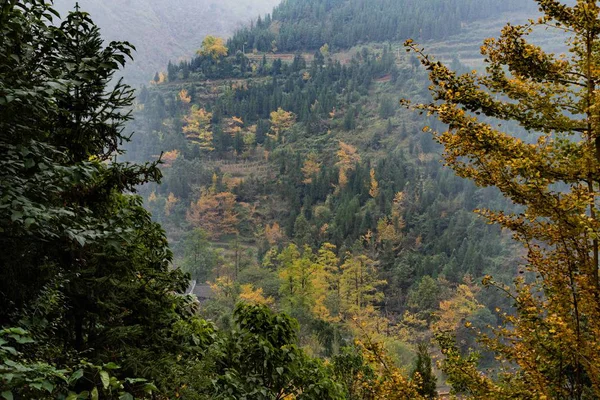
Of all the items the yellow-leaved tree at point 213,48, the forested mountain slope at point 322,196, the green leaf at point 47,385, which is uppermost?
the yellow-leaved tree at point 213,48

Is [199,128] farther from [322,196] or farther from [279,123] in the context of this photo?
[322,196]

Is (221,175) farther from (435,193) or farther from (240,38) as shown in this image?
(240,38)

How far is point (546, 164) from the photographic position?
3.55 m

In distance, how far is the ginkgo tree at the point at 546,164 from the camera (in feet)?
11.1

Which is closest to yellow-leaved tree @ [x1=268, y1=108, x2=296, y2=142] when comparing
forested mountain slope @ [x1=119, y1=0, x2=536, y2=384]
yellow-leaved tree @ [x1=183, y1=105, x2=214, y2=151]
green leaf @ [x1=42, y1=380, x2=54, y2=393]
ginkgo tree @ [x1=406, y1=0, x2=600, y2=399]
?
forested mountain slope @ [x1=119, y1=0, x2=536, y2=384]

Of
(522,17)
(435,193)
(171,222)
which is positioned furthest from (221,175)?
(522,17)

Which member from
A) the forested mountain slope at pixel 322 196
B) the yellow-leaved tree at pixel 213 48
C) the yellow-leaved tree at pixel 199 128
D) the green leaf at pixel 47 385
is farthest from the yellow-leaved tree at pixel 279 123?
the green leaf at pixel 47 385

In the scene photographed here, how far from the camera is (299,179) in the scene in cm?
6481

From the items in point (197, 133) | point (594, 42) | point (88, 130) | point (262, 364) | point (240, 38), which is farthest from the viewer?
point (240, 38)

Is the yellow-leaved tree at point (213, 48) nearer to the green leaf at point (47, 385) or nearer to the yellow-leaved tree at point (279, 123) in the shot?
the yellow-leaved tree at point (279, 123)

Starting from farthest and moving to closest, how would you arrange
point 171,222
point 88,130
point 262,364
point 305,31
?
point 305,31
point 171,222
point 262,364
point 88,130

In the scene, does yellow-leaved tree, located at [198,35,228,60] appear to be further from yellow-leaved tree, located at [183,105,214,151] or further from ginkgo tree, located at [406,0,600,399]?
ginkgo tree, located at [406,0,600,399]

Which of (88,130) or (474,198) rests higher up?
(88,130)

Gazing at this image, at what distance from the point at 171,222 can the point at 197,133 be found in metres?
24.3
